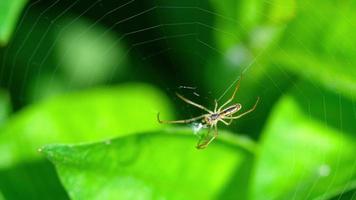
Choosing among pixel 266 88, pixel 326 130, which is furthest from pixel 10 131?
pixel 326 130

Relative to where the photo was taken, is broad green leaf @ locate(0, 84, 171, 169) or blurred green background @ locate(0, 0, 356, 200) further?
broad green leaf @ locate(0, 84, 171, 169)

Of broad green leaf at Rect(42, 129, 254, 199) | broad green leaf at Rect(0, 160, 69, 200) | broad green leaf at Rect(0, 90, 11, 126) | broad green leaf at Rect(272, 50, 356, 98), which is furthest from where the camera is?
broad green leaf at Rect(0, 90, 11, 126)

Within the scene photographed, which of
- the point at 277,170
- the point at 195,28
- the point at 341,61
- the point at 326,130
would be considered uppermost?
the point at 195,28

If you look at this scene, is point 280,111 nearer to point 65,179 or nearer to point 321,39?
point 321,39

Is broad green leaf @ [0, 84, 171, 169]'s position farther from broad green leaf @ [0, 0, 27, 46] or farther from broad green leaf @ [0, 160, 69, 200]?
broad green leaf @ [0, 0, 27, 46]

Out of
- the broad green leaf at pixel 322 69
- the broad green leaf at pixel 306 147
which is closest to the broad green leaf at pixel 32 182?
the broad green leaf at pixel 306 147

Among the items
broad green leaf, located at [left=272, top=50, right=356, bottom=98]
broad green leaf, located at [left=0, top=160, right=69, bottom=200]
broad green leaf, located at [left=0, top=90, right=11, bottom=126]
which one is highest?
broad green leaf, located at [left=272, top=50, right=356, bottom=98]

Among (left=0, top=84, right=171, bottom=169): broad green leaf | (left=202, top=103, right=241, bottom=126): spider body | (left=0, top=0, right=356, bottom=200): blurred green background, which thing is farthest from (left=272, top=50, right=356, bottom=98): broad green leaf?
(left=202, top=103, right=241, bottom=126): spider body
